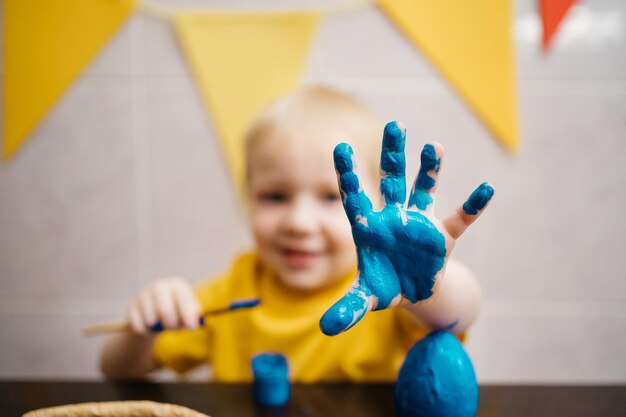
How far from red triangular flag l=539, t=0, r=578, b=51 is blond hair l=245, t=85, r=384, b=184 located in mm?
455

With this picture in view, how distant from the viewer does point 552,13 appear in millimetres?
932

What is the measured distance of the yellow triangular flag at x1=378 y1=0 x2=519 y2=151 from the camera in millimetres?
910

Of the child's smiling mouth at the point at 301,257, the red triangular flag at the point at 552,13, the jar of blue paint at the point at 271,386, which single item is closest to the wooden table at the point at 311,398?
the jar of blue paint at the point at 271,386

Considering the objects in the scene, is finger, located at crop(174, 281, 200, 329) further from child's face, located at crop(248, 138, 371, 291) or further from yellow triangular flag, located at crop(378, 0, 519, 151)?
yellow triangular flag, located at crop(378, 0, 519, 151)

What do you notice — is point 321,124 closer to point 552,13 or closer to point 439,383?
point 439,383

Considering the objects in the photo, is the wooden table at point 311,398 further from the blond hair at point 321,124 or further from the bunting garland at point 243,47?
the bunting garland at point 243,47

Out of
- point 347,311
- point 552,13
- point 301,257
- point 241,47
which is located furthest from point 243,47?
point 347,311

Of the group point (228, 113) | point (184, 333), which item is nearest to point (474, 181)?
point (228, 113)

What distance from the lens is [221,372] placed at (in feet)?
2.45

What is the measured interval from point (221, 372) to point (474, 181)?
613mm

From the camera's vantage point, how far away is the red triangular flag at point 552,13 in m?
0.93

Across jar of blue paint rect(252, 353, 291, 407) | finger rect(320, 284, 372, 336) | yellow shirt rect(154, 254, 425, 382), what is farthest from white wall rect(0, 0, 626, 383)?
finger rect(320, 284, 372, 336)

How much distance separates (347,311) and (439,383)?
0.17 m

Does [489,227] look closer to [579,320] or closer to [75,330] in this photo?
[579,320]
